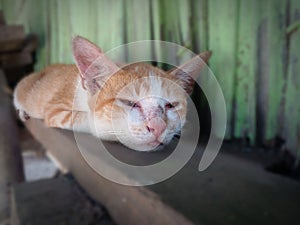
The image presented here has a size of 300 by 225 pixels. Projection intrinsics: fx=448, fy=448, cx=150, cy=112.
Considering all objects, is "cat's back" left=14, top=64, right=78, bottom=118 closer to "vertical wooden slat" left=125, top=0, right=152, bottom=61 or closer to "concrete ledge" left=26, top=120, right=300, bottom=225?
"concrete ledge" left=26, top=120, right=300, bottom=225

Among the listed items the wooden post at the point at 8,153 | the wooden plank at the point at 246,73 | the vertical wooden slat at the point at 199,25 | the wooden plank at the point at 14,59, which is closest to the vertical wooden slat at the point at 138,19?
the vertical wooden slat at the point at 199,25

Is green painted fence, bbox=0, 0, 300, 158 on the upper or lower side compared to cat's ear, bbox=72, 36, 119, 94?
lower

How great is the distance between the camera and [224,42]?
59.6 inches

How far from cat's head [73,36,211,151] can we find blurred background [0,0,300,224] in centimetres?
69

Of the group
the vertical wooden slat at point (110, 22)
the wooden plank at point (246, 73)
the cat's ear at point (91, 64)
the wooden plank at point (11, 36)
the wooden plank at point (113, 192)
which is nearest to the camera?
the cat's ear at point (91, 64)

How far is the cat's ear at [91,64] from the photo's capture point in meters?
0.63

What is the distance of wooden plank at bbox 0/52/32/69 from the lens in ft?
8.09

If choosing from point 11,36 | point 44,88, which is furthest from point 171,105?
point 11,36

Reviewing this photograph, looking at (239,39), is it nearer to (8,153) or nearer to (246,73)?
(246,73)

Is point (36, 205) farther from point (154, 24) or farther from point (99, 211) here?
point (154, 24)

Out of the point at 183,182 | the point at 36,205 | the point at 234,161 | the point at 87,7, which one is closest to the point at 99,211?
the point at 36,205

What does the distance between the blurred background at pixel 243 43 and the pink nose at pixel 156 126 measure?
801 millimetres

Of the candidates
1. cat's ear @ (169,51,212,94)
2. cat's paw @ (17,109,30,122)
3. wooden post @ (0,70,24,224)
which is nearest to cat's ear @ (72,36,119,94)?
cat's ear @ (169,51,212,94)

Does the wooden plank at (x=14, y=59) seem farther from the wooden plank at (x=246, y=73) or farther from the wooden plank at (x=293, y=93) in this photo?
the wooden plank at (x=293, y=93)
